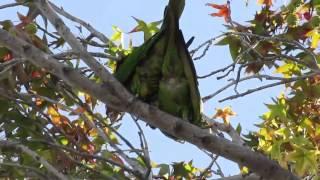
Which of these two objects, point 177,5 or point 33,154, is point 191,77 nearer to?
point 177,5

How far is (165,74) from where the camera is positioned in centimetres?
348

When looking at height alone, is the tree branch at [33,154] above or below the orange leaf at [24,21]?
below

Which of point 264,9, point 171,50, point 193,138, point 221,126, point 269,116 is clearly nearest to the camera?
point 193,138

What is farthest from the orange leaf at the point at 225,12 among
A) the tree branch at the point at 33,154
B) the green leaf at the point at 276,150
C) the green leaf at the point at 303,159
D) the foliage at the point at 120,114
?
the tree branch at the point at 33,154

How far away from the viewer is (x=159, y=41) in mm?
3430

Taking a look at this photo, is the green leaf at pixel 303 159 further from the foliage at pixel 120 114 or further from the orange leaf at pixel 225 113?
the orange leaf at pixel 225 113

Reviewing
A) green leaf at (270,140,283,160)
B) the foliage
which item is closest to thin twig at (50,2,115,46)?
the foliage

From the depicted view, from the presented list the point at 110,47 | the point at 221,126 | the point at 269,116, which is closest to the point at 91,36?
the point at 110,47

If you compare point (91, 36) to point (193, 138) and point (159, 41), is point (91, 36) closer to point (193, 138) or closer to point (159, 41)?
point (159, 41)

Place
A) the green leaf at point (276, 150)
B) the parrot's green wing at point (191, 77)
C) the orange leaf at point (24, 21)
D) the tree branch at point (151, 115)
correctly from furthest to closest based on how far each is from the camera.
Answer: the orange leaf at point (24, 21)
the green leaf at point (276, 150)
the parrot's green wing at point (191, 77)
the tree branch at point (151, 115)

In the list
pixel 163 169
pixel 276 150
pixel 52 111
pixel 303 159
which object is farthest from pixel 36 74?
pixel 303 159

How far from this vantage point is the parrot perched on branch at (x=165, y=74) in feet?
11.2

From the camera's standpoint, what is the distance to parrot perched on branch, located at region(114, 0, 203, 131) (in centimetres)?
340

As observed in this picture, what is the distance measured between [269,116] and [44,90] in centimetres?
161
